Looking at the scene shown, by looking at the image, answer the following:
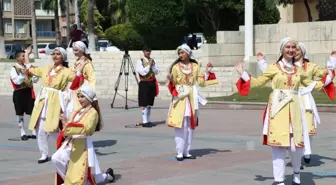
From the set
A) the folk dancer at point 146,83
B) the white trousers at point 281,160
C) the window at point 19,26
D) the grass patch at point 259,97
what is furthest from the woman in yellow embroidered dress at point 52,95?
the window at point 19,26

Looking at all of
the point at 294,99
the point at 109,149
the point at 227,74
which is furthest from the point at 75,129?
the point at 227,74

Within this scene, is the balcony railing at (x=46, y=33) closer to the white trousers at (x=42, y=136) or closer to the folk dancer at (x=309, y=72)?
the white trousers at (x=42, y=136)

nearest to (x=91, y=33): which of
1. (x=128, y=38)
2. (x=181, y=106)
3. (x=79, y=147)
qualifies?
(x=128, y=38)

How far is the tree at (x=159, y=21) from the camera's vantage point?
101 feet

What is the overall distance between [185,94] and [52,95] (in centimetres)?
217

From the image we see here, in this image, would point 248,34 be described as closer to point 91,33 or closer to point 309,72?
point 91,33

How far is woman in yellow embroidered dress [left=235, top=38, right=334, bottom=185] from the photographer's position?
8734mm

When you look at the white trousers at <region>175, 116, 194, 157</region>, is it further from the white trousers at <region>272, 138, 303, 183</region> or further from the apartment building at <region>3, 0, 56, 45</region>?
the apartment building at <region>3, 0, 56, 45</region>

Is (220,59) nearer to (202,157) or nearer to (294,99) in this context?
(202,157)

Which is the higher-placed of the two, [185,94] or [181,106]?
[185,94]

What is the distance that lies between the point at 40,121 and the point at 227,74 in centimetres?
1392

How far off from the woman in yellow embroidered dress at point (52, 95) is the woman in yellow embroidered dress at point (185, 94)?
5.27 feet

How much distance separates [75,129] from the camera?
27.5ft

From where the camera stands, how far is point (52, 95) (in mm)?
11328
